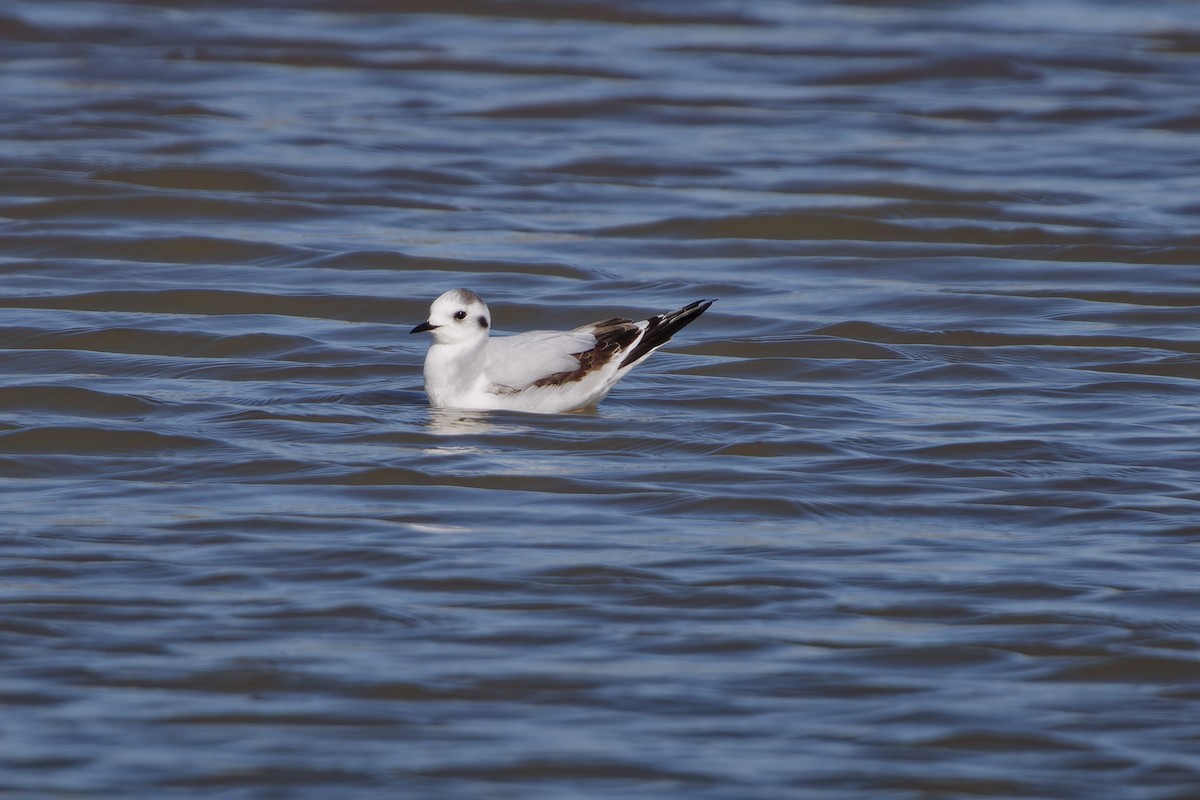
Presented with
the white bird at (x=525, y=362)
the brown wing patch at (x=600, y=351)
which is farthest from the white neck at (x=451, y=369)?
the brown wing patch at (x=600, y=351)

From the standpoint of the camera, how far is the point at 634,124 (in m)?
17.2

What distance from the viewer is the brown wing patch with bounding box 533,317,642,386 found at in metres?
9.52

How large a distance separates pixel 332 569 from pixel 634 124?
34.8 ft

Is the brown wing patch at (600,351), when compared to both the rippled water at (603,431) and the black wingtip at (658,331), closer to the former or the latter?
the black wingtip at (658,331)

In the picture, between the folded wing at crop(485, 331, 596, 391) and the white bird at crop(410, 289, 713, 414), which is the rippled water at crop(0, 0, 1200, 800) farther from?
the folded wing at crop(485, 331, 596, 391)

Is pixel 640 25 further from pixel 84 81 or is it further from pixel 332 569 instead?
pixel 332 569

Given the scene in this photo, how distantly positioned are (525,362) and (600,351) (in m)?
0.36

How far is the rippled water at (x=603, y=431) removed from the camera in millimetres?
5781

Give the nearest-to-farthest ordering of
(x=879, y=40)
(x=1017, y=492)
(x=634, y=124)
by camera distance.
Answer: (x=1017, y=492), (x=634, y=124), (x=879, y=40)

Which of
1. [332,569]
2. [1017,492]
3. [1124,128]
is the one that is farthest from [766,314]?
[1124,128]

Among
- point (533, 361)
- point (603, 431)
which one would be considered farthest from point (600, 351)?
point (603, 431)

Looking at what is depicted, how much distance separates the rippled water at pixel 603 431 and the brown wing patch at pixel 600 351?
0.36 meters

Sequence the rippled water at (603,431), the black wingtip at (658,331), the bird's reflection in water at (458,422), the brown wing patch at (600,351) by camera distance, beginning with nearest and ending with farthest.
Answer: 1. the rippled water at (603,431)
2. the bird's reflection in water at (458,422)
3. the brown wing patch at (600,351)
4. the black wingtip at (658,331)

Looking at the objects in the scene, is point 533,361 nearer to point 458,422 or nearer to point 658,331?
point 458,422
